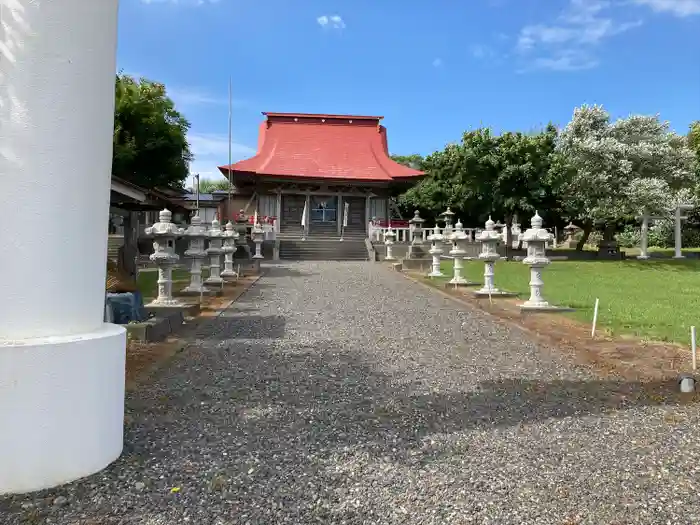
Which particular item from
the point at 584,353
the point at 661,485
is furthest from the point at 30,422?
the point at 584,353

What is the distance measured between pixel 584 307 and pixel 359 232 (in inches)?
758

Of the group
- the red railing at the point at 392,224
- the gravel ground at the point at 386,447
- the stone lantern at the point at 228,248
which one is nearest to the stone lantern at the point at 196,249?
the stone lantern at the point at 228,248

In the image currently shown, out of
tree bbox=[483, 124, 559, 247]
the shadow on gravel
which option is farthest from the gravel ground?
tree bbox=[483, 124, 559, 247]

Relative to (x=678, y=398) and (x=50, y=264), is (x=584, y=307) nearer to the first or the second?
(x=678, y=398)

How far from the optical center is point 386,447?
3.25 meters

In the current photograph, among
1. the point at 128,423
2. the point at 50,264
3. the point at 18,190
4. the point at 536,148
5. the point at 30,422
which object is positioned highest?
the point at 536,148

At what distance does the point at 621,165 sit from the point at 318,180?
13618mm

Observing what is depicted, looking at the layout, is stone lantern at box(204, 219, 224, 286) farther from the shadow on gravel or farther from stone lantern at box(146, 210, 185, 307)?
the shadow on gravel

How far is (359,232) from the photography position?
28.7 metres

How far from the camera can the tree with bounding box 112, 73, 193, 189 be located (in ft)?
70.4

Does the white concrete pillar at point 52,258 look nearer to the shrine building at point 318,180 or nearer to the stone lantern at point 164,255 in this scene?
the stone lantern at point 164,255

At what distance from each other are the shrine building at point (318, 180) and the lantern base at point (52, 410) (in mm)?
24878

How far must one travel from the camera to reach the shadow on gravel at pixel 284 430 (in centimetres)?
254

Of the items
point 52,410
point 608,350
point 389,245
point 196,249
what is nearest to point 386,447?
point 52,410
